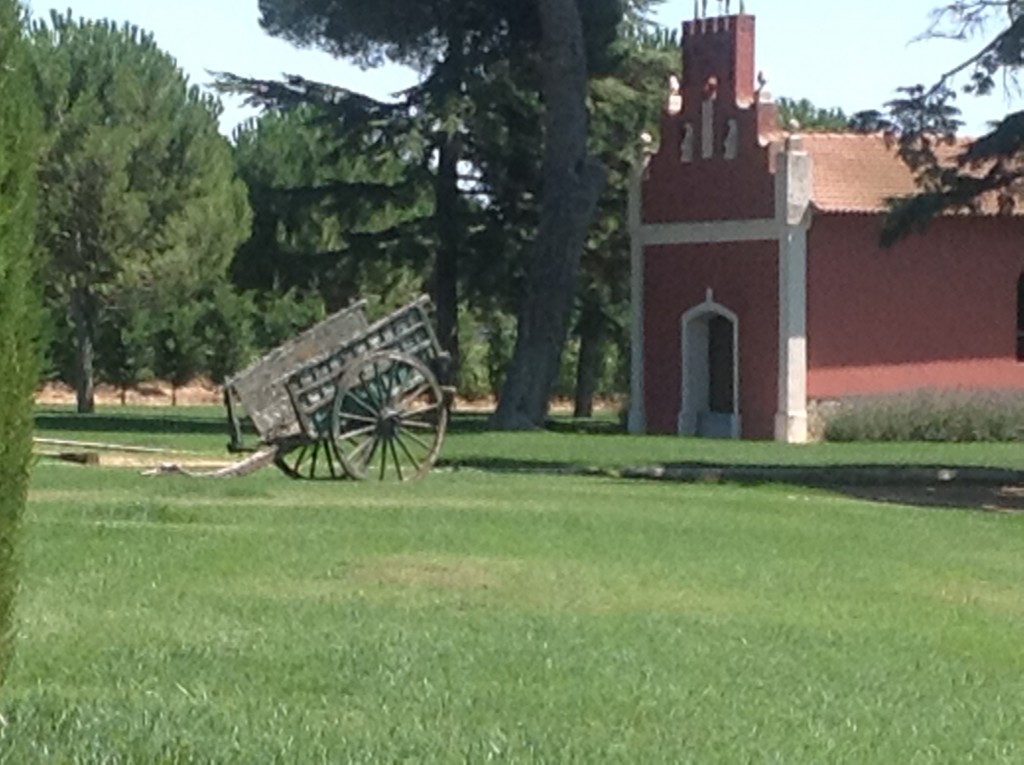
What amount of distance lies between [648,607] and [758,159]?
30.1 m

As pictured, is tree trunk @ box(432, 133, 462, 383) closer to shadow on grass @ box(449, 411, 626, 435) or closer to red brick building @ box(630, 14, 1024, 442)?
shadow on grass @ box(449, 411, 626, 435)

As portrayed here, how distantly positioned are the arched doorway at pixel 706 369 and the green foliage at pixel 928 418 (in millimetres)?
2632

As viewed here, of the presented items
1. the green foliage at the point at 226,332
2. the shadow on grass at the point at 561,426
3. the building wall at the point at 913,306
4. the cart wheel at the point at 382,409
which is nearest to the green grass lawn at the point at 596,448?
the shadow on grass at the point at 561,426

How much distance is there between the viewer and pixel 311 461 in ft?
81.3

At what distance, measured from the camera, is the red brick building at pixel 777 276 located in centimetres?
4156

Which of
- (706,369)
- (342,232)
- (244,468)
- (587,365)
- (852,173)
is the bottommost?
(244,468)

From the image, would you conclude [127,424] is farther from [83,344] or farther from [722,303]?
[83,344]

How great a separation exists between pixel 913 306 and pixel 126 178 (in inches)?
761

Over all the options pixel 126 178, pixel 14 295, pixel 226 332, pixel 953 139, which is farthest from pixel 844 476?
pixel 226 332

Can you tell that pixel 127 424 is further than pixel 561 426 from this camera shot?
No

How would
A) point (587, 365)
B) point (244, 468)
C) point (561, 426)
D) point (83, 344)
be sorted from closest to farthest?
point (244, 468) → point (561, 426) → point (83, 344) → point (587, 365)

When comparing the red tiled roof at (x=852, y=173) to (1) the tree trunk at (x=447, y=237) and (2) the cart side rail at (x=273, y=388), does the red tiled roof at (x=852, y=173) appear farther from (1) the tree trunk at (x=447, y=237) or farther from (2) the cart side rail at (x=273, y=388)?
(2) the cart side rail at (x=273, y=388)

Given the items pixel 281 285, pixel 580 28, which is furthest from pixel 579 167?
pixel 281 285

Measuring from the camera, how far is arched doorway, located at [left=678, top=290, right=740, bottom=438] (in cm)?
4347
